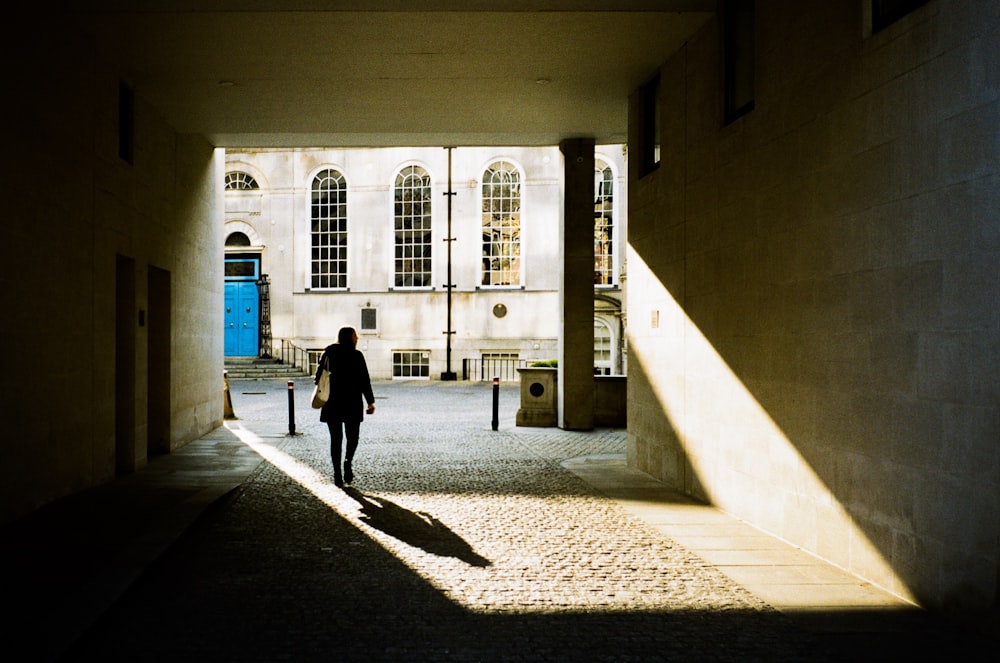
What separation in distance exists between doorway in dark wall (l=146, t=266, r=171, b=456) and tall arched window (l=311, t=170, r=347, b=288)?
782 inches

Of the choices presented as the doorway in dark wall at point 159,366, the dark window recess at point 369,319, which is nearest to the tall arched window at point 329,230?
the dark window recess at point 369,319

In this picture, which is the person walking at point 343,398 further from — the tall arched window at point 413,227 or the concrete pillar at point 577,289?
the tall arched window at point 413,227

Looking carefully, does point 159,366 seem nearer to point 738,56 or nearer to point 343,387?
point 343,387

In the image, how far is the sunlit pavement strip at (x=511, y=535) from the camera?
5559 mm

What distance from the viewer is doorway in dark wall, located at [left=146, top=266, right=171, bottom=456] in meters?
12.4

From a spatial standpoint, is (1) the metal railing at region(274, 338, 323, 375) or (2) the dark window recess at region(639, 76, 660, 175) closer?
(2) the dark window recess at region(639, 76, 660, 175)

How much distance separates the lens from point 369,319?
3167 cm

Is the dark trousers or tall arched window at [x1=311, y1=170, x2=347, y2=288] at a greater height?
tall arched window at [x1=311, y1=170, x2=347, y2=288]

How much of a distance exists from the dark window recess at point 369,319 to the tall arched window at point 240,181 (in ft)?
20.1

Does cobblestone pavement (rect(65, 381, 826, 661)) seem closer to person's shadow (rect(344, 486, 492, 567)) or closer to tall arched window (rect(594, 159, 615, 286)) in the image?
person's shadow (rect(344, 486, 492, 567))

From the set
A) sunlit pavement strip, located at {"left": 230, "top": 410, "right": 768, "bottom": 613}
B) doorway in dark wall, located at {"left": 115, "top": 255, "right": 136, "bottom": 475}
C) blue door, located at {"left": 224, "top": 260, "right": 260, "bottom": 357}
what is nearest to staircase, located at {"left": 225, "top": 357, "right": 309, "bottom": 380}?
blue door, located at {"left": 224, "top": 260, "right": 260, "bottom": 357}

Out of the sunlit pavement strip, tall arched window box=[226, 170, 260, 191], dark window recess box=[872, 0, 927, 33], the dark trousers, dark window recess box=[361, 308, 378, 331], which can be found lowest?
the sunlit pavement strip

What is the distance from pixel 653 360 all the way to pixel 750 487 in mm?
2918

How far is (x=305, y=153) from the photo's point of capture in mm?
32188
